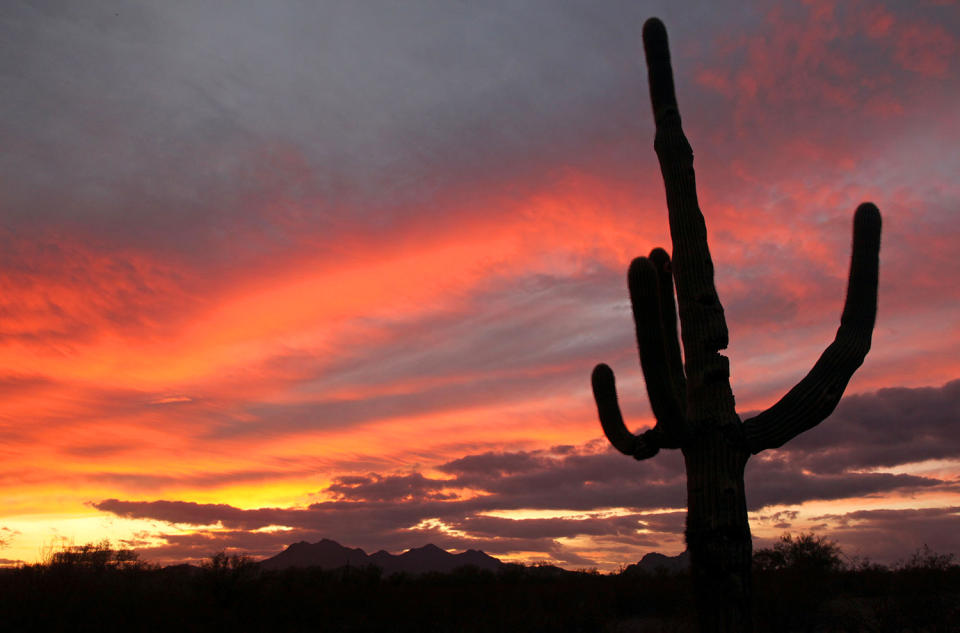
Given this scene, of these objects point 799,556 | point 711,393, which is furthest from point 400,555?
point 711,393

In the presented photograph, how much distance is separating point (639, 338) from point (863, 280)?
3021 millimetres

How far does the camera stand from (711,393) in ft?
26.4

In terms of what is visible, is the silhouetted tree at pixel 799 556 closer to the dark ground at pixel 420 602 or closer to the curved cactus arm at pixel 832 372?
the dark ground at pixel 420 602

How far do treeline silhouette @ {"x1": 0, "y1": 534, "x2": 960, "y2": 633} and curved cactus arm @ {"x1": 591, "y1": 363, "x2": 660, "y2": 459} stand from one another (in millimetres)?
6127

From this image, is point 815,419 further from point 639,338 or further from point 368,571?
point 368,571

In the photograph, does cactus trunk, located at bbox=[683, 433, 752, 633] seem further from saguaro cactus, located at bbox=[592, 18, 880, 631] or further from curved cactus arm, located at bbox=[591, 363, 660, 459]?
curved cactus arm, located at bbox=[591, 363, 660, 459]

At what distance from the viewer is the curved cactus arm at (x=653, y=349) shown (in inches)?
305

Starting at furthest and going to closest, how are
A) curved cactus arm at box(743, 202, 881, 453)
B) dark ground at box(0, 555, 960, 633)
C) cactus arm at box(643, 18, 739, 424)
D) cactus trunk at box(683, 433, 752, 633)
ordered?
dark ground at box(0, 555, 960, 633) → cactus arm at box(643, 18, 739, 424) → curved cactus arm at box(743, 202, 881, 453) → cactus trunk at box(683, 433, 752, 633)

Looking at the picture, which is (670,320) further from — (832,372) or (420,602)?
(420,602)

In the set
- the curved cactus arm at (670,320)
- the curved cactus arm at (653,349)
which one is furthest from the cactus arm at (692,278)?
the curved cactus arm at (670,320)

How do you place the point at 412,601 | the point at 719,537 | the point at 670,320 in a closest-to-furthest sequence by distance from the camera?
the point at 719,537 < the point at 670,320 < the point at 412,601

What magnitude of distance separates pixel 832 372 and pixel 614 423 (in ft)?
→ 9.40

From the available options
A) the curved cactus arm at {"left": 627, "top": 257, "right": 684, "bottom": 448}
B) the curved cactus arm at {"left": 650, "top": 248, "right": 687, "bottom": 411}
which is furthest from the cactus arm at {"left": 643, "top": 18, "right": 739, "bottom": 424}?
the curved cactus arm at {"left": 650, "top": 248, "right": 687, "bottom": 411}

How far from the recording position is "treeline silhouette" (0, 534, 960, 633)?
41.9 feet
